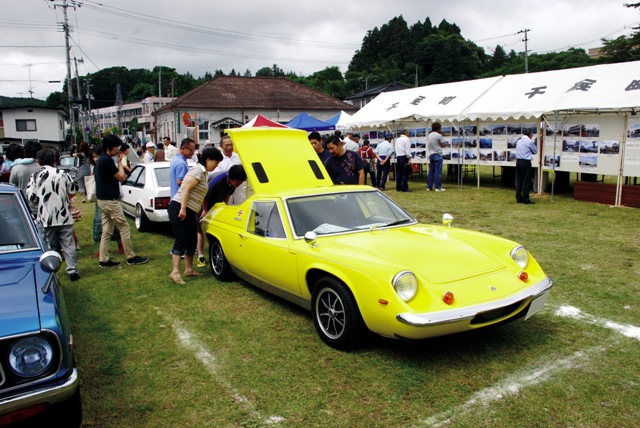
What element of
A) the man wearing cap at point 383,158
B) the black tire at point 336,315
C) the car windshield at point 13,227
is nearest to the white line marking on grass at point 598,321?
the black tire at point 336,315

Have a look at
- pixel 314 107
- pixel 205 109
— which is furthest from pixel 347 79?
pixel 205 109

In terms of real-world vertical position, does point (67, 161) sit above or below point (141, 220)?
above

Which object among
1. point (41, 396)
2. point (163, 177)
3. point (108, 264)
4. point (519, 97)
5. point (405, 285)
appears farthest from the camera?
point (519, 97)

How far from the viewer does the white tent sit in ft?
50.1

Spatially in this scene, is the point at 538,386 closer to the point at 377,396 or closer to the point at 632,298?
the point at 377,396

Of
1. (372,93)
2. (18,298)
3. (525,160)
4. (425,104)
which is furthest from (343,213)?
(372,93)

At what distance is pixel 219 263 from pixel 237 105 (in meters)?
43.0

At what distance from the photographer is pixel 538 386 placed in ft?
11.1

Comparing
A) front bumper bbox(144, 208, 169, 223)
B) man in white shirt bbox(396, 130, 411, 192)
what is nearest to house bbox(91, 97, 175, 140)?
man in white shirt bbox(396, 130, 411, 192)

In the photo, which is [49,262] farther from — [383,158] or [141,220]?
[383,158]

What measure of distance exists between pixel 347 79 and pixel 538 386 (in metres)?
101

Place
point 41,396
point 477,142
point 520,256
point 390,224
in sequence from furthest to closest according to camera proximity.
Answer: point 477,142, point 390,224, point 520,256, point 41,396

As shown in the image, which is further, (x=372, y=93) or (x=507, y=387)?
(x=372, y=93)

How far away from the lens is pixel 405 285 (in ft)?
11.7
